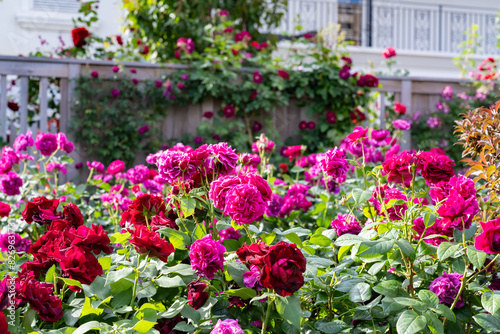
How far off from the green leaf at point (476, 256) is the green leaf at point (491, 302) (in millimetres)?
69

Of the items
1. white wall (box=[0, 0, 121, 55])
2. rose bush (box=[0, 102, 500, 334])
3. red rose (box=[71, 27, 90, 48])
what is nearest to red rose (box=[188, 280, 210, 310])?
rose bush (box=[0, 102, 500, 334])

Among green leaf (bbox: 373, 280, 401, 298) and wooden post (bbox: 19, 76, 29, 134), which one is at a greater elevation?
wooden post (bbox: 19, 76, 29, 134)

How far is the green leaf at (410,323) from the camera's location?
949mm

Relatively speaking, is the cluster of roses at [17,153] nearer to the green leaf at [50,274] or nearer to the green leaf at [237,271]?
the green leaf at [50,274]

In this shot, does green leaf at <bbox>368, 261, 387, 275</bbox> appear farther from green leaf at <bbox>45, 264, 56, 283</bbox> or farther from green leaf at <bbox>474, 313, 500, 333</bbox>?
green leaf at <bbox>45, 264, 56, 283</bbox>

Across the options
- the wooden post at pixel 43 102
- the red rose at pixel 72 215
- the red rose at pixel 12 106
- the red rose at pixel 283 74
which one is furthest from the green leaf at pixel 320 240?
the red rose at pixel 12 106

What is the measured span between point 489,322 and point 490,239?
20cm

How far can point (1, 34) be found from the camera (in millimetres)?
8344

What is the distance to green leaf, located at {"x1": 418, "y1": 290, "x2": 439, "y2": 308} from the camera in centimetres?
103

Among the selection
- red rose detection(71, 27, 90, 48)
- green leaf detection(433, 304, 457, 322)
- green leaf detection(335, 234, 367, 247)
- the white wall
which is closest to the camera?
green leaf detection(433, 304, 457, 322)

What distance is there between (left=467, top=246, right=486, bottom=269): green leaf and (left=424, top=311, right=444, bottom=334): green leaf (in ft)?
0.43

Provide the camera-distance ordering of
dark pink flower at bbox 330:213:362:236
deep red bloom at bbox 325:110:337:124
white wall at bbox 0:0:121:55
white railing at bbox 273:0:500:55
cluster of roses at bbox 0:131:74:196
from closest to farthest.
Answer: dark pink flower at bbox 330:213:362:236
cluster of roses at bbox 0:131:74:196
deep red bloom at bbox 325:110:337:124
white wall at bbox 0:0:121:55
white railing at bbox 273:0:500:55

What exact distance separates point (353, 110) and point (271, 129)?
0.80 meters

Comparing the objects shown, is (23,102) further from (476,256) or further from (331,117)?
(476,256)
